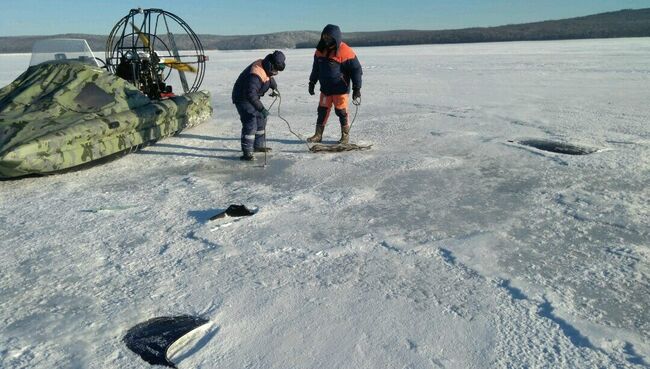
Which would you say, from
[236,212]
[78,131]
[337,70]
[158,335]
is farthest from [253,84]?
[158,335]

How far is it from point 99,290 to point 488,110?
23.4ft

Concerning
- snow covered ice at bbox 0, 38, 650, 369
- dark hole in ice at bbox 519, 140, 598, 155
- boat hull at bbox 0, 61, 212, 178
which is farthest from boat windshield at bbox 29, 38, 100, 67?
dark hole in ice at bbox 519, 140, 598, 155

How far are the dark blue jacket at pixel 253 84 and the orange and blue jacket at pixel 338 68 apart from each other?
818 mm

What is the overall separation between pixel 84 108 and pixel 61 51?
8.09 feet

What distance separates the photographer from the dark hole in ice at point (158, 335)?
2.04m

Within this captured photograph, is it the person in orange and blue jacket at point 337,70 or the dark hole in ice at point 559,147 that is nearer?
the dark hole in ice at point 559,147

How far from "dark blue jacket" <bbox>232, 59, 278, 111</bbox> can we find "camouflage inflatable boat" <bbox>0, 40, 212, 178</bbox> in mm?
1222

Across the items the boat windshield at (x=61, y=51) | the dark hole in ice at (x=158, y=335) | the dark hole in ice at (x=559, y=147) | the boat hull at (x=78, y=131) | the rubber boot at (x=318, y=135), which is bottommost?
the dark hole in ice at (x=158, y=335)

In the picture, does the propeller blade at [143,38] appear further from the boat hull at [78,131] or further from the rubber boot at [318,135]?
the rubber boot at [318,135]

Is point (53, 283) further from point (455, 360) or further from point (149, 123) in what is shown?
point (149, 123)

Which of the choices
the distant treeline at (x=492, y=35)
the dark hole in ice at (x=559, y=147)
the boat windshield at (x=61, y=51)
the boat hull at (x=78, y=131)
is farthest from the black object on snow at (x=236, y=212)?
the distant treeline at (x=492, y=35)

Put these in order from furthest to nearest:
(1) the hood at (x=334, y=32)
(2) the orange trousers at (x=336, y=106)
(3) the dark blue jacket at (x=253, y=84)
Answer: (2) the orange trousers at (x=336, y=106) < (1) the hood at (x=334, y=32) < (3) the dark blue jacket at (x=253, y=84)

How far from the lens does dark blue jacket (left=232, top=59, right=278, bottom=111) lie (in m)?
5.21

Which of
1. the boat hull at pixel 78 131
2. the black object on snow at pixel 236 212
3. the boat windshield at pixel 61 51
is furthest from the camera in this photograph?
the boat windshield at pixel 61 51
